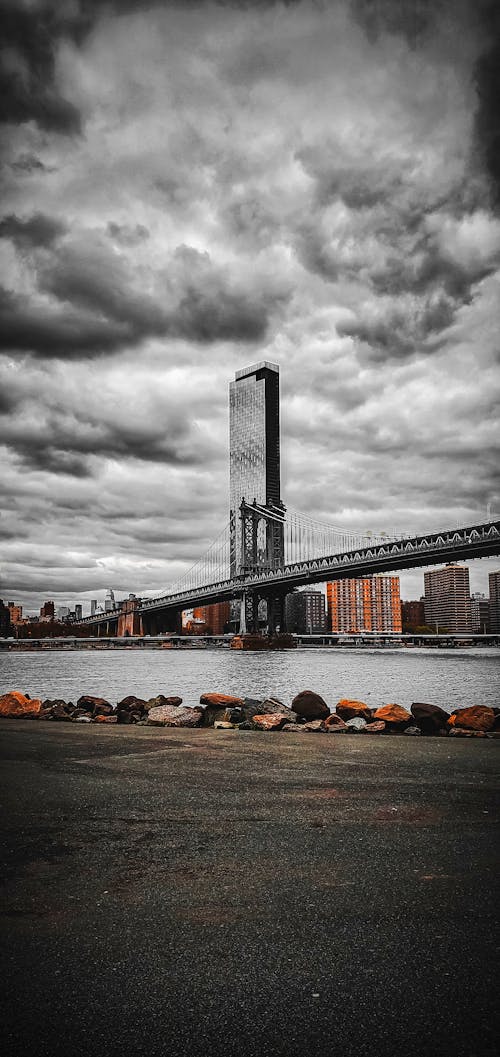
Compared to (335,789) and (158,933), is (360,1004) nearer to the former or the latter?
(158,933)

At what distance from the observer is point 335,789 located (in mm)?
6160

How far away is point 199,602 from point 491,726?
118 metres

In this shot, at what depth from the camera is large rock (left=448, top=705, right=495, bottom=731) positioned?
10.5 meters

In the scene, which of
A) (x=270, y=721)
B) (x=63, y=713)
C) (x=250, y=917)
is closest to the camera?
(x=250, y=917)

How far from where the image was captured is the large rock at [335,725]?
10938 millimetres

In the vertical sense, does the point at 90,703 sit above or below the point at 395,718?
below

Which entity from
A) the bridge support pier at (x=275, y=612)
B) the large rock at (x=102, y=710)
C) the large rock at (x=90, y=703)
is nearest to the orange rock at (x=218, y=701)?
the large rock at (x=102, y=710)

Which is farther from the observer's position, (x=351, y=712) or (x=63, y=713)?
(x=63, y=713)

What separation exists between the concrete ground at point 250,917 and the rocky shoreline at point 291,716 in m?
4.19

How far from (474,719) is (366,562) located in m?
81.9

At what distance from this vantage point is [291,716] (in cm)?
1192

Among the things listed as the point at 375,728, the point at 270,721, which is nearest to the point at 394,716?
the point at 375,728

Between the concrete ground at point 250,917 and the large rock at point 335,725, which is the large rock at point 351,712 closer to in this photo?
the large rock at point 335,725

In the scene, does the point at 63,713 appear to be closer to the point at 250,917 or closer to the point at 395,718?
the point at 395,718
